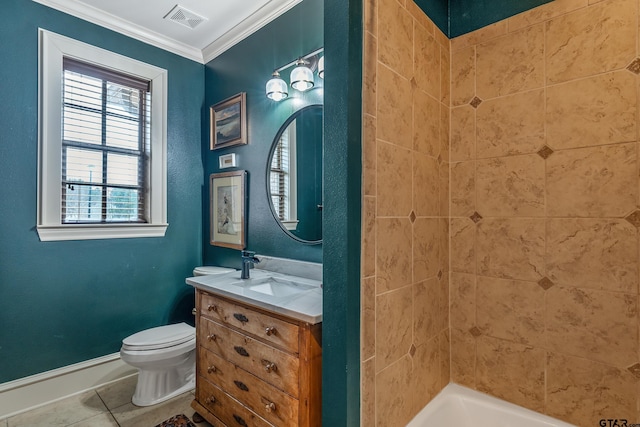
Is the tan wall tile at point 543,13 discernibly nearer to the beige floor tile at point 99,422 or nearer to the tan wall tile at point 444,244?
the tan wall tile at point 444,244

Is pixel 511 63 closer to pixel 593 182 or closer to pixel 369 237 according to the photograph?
pixel 593 182

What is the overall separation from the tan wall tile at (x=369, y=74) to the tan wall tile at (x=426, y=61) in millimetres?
301

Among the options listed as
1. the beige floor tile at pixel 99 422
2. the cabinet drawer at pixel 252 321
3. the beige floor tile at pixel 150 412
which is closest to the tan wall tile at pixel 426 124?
the cabinet drawer at pixel 252 321

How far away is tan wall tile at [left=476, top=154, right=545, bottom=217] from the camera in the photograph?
135 cm

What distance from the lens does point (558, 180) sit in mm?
1298

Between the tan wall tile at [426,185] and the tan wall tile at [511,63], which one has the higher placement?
the tan wall tile at [511,63]

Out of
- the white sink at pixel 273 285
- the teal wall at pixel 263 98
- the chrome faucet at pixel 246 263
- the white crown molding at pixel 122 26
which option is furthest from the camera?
the white crown molding at pixel 122 26

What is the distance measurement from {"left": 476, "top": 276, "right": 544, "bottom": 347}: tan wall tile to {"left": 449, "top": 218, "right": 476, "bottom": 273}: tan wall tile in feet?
0.28

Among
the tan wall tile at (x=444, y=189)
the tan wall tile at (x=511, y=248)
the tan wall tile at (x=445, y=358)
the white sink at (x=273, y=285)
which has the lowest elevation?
the tan wall tile at (x=445, y=358)

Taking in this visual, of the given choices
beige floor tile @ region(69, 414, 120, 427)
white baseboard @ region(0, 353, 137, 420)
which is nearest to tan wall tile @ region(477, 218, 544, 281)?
beige floor tile @ region(69, 414, 120, 427)

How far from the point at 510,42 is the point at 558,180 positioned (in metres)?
0.66

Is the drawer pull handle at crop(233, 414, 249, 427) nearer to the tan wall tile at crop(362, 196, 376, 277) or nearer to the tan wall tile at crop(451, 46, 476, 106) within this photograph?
the tan wall tile at crop(362, 196, 376, 277)

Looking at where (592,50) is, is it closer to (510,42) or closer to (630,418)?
(510,42)

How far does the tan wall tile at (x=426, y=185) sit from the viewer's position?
1.36 meters
